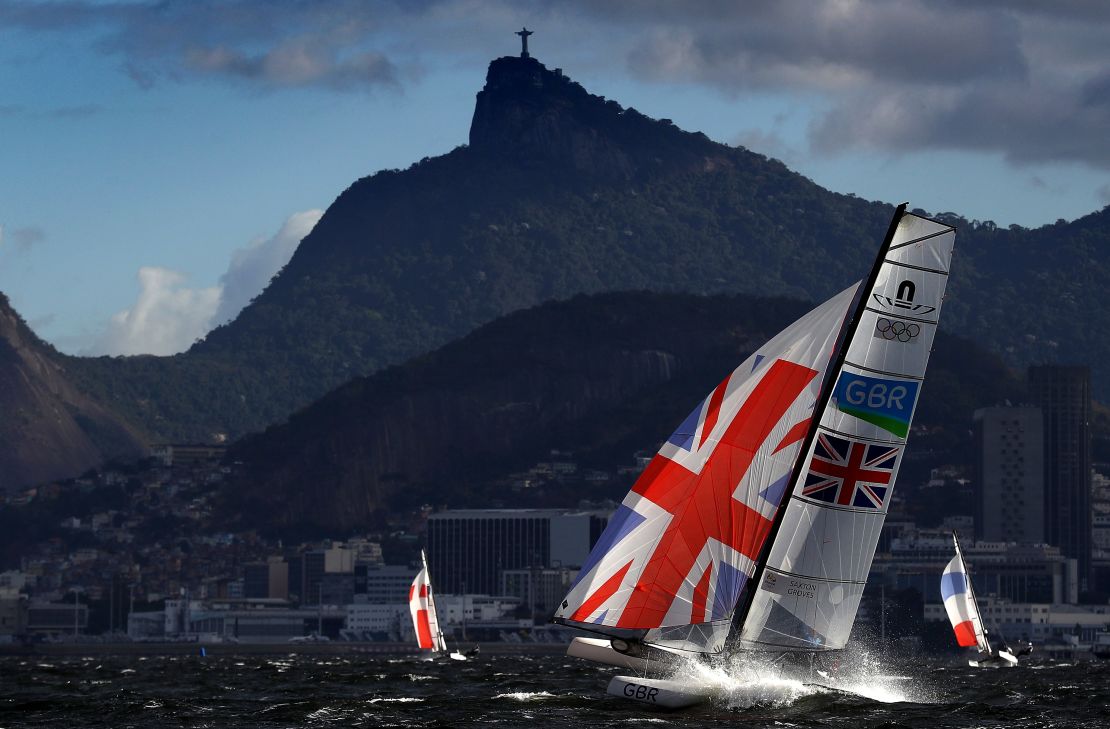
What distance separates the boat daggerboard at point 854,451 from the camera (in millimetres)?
31266

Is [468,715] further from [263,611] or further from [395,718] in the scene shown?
[263,611]

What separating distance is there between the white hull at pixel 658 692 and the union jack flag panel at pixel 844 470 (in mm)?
3287

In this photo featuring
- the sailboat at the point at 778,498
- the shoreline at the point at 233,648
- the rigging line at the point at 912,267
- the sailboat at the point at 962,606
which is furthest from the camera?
the shoreline at the point at 233,648

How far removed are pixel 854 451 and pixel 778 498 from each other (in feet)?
4.65

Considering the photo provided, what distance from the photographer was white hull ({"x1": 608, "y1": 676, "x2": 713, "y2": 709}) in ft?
105

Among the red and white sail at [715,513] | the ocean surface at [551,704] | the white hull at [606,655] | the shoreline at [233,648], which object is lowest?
the shoreline at [233,648]

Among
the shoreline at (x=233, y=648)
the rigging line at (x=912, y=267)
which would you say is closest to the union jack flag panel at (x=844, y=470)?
the rigging line at (x=912, y=267)

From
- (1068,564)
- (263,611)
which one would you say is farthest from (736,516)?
(1068,564)

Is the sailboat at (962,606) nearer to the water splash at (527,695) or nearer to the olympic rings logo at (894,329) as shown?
the water splash at (527,695)

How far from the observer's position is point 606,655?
1299 inches

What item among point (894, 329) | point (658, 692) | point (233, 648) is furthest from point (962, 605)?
point (233, 648)

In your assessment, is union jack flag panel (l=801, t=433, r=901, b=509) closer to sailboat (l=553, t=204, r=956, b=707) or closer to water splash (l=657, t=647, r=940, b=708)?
sailboat (l=553, t=204, r=956, b=707)

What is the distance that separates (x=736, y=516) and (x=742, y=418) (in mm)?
1422

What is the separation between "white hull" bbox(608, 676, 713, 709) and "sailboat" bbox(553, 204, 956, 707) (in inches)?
1.3
